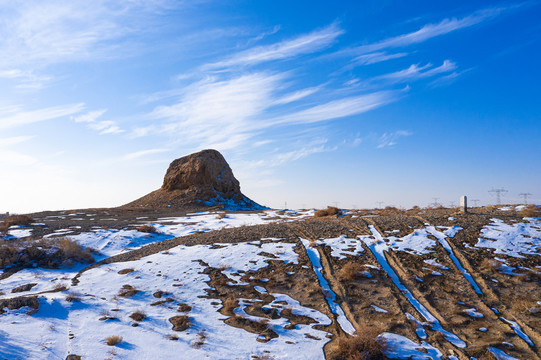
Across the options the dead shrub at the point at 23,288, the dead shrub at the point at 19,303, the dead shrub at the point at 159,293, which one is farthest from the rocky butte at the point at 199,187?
the dead shrub at the point at 19,303

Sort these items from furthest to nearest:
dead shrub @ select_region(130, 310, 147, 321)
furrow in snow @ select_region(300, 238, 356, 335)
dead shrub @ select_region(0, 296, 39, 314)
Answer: dead shrub @ select_region(0, 296, 39, 314) < dead shrub @ select_region(130, 310, 147, 321) < furrow in snow @ select_region(300, 238, 356, 335)

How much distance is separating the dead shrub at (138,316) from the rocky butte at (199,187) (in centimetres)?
2822

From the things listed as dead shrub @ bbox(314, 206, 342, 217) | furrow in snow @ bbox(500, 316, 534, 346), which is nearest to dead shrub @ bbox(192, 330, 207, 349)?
furrow in snow @ bbox(500, 316, 534, 346)

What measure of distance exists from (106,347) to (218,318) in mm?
2835

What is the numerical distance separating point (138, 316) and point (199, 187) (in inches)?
1289

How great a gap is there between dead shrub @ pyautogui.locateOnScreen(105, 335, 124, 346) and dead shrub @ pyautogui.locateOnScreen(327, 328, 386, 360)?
4938 mm

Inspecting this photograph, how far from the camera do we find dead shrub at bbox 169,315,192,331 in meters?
8.68

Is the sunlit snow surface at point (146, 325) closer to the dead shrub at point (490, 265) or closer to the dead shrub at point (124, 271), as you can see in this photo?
the dead shrub at point (124, 271)

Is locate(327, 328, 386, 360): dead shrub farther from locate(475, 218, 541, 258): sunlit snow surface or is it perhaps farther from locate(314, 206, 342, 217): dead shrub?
locate(314, 206, 342, 217): dead shrub

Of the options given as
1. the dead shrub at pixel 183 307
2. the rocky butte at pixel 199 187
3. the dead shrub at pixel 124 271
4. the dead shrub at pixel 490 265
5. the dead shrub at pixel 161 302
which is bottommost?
the dead shrub at pixel 183 307

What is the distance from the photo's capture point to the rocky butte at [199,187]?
39.2 meters

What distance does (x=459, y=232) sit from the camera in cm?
1439

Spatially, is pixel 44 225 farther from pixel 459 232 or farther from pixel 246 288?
pixel 459 232

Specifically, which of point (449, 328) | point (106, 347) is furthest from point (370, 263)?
point (106, 347)
